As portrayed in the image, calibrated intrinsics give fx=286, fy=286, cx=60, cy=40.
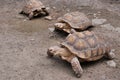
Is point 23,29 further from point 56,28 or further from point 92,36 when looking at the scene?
point 92,36

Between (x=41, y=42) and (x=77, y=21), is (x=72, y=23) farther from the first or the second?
(x=41, y=42)

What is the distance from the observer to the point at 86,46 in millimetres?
4574

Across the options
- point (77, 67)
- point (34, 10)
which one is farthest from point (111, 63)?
point (34, 10)

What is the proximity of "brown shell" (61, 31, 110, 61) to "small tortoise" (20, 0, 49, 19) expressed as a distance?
8.15 ft

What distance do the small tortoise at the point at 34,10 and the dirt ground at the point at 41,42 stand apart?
6.3 inches

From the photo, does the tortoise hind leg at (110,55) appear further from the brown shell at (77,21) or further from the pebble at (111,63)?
the brown shell at (77,21)

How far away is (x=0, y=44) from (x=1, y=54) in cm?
46

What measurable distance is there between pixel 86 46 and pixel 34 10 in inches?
110

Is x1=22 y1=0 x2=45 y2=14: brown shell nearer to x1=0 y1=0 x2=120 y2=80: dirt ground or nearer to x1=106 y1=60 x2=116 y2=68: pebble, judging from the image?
x1=0 y1=0 x2=120 y2=80: dirt ground

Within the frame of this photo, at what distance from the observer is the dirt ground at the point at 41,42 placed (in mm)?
4531

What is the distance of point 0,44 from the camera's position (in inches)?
219

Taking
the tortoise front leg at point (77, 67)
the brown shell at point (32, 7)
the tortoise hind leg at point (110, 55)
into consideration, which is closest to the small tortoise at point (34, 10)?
A: the brown shell at point (32, 7)

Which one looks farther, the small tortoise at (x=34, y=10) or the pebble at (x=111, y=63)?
the small tortoise at (x=34, y=10)

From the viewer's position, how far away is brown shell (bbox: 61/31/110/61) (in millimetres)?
4539
